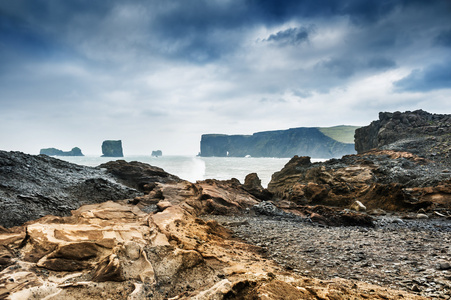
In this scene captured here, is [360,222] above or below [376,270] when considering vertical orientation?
below

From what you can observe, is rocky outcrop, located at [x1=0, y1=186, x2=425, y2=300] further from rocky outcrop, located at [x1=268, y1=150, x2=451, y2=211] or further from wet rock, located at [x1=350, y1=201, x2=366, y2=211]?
rocky outcrop, located at [x1=268, y1=150, x2=451, y2=211]

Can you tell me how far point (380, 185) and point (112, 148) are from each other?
203 m

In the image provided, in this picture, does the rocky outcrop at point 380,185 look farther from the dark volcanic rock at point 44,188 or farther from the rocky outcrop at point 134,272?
the dark volcanic rock at point 44,188

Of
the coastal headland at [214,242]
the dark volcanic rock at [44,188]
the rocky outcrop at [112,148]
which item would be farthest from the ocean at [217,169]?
the rocky outcrop at [112,148]

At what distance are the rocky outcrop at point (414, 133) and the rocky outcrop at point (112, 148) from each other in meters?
185

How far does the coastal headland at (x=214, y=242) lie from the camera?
417cm

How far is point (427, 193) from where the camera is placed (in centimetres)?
1520

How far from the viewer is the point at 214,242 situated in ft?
25.1

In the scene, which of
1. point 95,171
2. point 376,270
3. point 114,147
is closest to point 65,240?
point 376,270

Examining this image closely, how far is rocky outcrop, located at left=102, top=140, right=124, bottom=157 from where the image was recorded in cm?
18612

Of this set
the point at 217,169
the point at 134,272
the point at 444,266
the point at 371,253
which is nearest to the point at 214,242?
the point at 134,272

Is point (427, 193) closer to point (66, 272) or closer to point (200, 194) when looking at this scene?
point (200, 194)

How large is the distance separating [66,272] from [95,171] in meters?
18.5

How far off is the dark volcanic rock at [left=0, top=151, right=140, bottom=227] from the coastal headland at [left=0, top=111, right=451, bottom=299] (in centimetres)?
7
